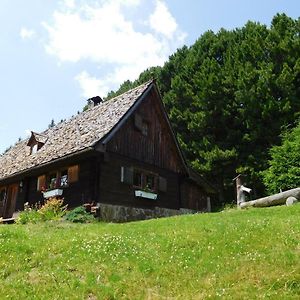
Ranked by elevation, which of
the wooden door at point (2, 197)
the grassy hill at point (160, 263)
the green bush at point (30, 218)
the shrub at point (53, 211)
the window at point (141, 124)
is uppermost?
the window at point (141, 124)

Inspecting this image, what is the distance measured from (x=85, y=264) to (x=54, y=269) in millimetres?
807

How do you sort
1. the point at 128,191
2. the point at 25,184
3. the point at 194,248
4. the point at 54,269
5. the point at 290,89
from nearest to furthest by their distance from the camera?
the point at 54,269
the point at 194,248
the point at 128,191
the point at 25,184
the point at 290,89

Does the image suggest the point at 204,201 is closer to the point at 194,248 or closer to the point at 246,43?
the point at 246,43

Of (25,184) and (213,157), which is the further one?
(213,157)

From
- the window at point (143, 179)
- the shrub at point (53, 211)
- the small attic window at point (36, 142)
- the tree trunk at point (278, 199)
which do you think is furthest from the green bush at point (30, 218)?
the tree trunk at point (278, 199)

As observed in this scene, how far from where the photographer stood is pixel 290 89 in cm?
3734

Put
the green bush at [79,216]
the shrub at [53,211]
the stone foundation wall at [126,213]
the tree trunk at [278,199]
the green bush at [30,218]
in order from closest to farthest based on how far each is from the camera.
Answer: the tree trunk at [278,199]
the green bush at [79,216]
the green bush at [30,218]
the shrub at [53,211]
the stone foundation wall at [126,213]

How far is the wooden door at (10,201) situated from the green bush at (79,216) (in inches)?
355

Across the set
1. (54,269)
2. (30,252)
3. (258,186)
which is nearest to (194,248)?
(54,269)

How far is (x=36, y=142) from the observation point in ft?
98.1

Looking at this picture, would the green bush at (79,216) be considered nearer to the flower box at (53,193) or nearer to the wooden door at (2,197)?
the flower box at (53,193)

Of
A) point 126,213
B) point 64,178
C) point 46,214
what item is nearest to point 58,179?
point 64,178

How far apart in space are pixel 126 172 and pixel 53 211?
5.10 metres

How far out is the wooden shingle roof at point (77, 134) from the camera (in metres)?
24.2
